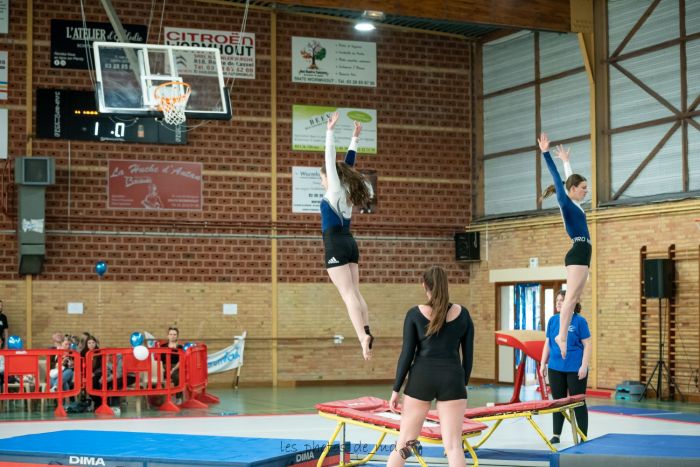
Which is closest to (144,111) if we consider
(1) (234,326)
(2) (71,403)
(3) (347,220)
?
(2) (71,403)

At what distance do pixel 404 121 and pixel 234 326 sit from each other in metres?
5.98

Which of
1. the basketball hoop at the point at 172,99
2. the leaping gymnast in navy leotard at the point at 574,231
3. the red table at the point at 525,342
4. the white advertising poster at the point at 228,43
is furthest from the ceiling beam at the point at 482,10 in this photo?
the leaping gymnast in navy leotard at the point at 574,231

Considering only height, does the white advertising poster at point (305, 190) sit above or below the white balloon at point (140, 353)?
above

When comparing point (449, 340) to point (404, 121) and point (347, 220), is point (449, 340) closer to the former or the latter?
point (347, 220)

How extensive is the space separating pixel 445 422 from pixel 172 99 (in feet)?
26.0

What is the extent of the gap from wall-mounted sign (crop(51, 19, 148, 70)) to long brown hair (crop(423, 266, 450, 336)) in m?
14.0

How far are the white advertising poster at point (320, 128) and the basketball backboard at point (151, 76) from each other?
6.83m

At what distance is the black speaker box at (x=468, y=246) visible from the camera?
22.0m

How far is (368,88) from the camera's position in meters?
21.8

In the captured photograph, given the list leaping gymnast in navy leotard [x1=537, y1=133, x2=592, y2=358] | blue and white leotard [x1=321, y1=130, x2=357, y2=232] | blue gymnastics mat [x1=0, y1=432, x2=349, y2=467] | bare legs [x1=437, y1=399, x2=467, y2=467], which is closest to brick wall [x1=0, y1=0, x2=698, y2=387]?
leaping gymnast in navy leotard [x1=537, y1=133, x2=592, y2=358]

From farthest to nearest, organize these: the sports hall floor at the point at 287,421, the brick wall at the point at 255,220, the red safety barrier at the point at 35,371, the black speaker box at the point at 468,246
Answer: the black speaker box at the point at 468,246 → the brick wall at the point at 255,220 → the red safety barrier at the point at 35,371 → the sports hall floor at the point at 287,421

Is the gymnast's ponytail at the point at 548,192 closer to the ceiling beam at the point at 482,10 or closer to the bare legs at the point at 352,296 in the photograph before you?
the bare legs at the point at 352,296

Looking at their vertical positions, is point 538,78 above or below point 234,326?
above

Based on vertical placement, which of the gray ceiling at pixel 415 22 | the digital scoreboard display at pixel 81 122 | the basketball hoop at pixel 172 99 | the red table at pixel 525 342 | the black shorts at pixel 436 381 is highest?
the gray ceiling at pixel 415 22
